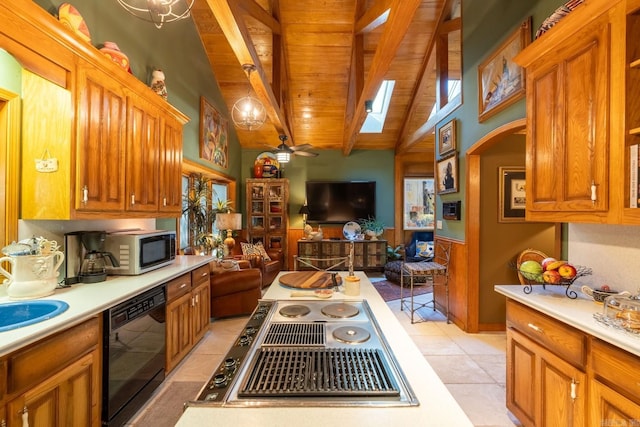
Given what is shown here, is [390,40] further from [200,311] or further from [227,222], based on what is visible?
[227,222]

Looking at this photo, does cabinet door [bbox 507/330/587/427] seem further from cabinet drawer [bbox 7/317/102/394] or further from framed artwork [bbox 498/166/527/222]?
cabinet drawer [bbox 7/317/102/394]

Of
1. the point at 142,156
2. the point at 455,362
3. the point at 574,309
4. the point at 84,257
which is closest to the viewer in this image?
the point at 574,309

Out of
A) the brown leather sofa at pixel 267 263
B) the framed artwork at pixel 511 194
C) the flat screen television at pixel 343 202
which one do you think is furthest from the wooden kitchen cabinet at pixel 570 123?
the flat screen television at pixel 343 202

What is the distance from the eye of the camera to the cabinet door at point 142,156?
231cm

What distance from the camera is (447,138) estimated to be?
12.6ft

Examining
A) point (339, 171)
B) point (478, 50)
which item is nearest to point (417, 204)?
point (339, 171)

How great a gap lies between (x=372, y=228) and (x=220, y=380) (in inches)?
221

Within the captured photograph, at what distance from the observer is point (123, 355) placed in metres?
1.83

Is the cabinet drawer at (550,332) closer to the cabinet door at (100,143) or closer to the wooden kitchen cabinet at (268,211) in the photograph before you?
the cabinet door at (100,143)

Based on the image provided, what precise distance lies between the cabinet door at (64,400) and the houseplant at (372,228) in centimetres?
523

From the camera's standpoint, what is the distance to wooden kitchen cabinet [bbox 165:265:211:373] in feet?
7.91

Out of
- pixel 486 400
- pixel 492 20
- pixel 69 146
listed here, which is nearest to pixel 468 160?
pixel 492 20

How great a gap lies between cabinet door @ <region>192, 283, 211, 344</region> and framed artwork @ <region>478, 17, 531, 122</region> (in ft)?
11.6

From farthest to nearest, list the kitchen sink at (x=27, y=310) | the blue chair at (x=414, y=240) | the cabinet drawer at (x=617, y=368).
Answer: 1. the blue chair at (x=414, y=240)
2. the kitchen sink at (x=27, y=310)
3. the cabinet drawer at (x=617, y=368)
